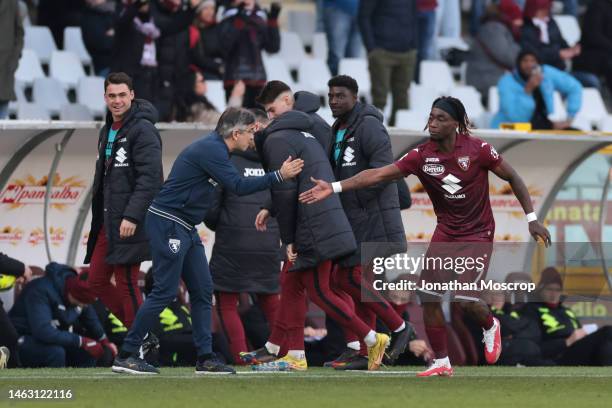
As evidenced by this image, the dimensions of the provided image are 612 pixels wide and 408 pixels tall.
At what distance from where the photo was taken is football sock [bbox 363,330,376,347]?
11.9m

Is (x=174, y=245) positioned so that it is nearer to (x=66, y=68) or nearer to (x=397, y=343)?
(x=397, y=343)

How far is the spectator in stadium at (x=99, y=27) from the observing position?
18.3 metres

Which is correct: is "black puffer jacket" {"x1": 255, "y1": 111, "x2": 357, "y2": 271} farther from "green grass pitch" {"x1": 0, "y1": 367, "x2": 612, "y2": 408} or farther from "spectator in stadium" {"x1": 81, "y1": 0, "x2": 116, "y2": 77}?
"spectator in stadium" {"x1": 81, "y1": 0, "x2": 116, "y2": 77}

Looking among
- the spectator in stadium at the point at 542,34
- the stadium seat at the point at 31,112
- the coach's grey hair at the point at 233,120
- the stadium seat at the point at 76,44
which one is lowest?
the stadium seat at the point at 31,112

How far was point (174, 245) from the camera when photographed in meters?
11.3

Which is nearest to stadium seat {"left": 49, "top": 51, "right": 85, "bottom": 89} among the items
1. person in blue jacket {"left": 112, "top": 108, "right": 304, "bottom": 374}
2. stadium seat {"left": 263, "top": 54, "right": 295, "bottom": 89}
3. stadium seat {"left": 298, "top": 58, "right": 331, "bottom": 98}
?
stadium seat {"left": 263, "top": 54, "right": 295, "bottom": 89}

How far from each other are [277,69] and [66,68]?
8.33 feet

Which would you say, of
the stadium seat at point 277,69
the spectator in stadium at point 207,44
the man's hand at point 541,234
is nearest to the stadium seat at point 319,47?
the stadium seat at point 277,69

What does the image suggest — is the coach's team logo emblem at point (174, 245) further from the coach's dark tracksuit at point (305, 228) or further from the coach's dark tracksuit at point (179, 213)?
the coach's dark tracksuit at point (305, 228)

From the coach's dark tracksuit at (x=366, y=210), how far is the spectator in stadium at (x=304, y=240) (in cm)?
21

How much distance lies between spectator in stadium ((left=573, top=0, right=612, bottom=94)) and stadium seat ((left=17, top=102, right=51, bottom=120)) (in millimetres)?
7045

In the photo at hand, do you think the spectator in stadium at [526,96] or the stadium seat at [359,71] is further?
the stadium seat at [359,71]

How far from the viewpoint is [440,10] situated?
2170cm

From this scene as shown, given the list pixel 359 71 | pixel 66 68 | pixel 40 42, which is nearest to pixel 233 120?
pixel 66 68
